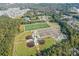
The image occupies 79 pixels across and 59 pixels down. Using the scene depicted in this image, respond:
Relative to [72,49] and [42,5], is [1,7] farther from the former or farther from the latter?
[72,49]

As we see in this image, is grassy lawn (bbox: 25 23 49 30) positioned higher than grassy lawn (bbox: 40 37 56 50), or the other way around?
grassy lawn (bbox: 25 23 49 30)

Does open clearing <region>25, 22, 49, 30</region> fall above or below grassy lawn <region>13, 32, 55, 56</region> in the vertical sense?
above

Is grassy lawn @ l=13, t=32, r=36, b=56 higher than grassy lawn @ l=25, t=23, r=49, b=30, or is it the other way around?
grassy lawn @ l=25, t=23, r=49, b=30

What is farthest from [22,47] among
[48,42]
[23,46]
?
[48,42]

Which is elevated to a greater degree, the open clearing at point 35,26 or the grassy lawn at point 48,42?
the open clearing at point 35,26

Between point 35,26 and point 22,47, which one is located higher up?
point 35,26

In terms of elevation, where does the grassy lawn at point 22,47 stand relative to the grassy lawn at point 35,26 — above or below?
below

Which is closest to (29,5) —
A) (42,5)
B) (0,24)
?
(42,5)

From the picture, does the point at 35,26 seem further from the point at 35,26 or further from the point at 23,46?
the point at 23,46
